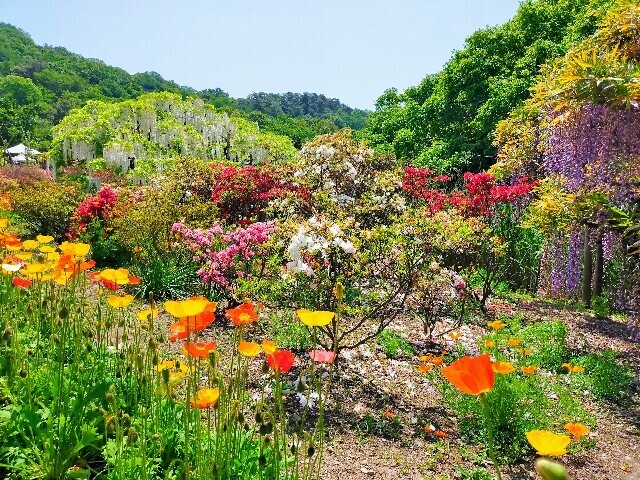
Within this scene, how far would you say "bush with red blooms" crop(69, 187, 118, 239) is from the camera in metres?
8.59

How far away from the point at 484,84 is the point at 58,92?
6839 centimetres

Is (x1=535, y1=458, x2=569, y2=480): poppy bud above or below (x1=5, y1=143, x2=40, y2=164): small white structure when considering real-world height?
below

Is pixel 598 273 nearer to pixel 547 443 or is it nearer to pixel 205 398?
pixel 205 398

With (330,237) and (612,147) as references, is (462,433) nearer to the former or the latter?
(330,237)

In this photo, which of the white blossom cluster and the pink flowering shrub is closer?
the white blossom cluster

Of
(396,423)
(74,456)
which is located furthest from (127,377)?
(396,423)

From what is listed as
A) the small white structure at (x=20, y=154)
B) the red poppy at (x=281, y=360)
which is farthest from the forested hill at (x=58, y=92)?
the red poppy at (x=281, y=360)

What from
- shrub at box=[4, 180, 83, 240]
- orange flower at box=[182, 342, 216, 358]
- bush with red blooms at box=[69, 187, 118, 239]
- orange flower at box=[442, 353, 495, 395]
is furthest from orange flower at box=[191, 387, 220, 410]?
shrub at box=[4, 180, 83, 240]

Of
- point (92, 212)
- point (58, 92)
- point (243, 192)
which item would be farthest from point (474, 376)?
point (58, 92)

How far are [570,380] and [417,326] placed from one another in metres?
1.98

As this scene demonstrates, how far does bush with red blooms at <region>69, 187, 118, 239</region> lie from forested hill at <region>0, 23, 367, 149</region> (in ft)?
115

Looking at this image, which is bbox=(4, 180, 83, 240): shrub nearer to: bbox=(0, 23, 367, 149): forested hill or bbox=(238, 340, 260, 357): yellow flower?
bbox=(238, 340, 260, 357): yellow flower

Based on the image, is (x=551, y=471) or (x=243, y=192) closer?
(x=551, y=471)

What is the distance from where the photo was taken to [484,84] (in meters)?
17.7
